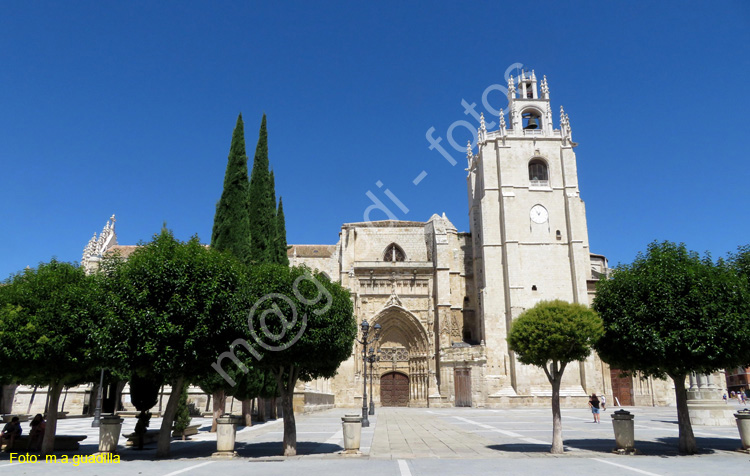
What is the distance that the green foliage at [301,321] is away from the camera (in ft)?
37.1

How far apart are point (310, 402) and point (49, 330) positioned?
59.5 ft

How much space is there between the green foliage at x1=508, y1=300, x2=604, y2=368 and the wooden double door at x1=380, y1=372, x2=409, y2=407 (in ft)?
90.1

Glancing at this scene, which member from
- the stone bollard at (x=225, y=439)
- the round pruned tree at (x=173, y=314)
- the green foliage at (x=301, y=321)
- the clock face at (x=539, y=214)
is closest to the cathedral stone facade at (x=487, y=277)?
the clock face at (x=539, y=214)

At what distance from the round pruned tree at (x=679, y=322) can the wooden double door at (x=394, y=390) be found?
27.1 metres

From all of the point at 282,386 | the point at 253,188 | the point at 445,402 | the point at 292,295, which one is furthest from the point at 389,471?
the point at 445,402

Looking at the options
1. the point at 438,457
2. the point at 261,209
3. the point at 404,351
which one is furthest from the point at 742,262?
the point at 404,351

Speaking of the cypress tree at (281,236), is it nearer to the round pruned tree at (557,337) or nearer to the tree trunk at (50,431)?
the tree trunk at (50,431)

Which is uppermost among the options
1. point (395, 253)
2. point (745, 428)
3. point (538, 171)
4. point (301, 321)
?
point (538, 171)

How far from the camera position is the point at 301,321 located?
11484 mm

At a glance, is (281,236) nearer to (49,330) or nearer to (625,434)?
(49,330)

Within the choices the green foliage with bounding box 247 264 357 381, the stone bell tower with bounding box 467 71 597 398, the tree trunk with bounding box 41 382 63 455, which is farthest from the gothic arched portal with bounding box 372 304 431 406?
the tree trunk with bounding box 41 382 63 455

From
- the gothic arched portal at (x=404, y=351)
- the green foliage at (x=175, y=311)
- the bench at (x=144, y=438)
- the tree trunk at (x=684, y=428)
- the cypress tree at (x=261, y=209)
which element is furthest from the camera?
the gothic arched portal at (x=404, y=351)

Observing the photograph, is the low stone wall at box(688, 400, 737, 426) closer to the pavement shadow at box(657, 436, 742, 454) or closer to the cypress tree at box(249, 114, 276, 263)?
the pavement shadow at box(657, 436, 742, 454)

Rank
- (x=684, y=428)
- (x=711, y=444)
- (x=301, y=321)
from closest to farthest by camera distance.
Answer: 1. (x=684, y=428)
2. (x=301, y=321)
3. (x=711, y=444)
